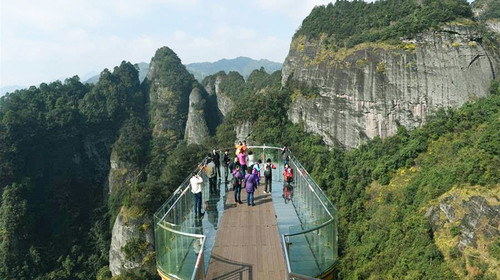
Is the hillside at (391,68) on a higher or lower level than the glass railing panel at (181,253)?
higher

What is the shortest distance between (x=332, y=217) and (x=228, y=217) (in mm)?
3012

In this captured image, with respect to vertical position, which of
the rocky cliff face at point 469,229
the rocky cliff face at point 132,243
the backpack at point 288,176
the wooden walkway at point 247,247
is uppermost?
the backpack at point 288,176

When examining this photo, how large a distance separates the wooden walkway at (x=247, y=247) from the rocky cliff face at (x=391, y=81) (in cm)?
4412

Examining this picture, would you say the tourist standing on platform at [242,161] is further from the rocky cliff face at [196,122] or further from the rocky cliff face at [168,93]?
the rocky cliff face at [168,93]

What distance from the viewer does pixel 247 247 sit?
747cm

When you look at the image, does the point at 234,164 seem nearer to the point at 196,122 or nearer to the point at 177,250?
the point at 177,250

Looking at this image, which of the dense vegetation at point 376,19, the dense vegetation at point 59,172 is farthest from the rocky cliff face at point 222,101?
the dense vegetation at point 376,19

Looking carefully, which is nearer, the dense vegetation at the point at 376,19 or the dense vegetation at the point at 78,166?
the dense vegetation at the point at 78,166

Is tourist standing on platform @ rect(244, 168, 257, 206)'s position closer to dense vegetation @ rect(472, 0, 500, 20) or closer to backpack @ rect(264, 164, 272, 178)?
backpack @ rect(264, 164, 272, 178)

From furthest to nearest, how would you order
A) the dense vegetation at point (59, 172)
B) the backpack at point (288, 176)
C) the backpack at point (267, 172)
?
the dense vegetation at point (59, 172)
the backpack at point (288, 176)
the backpack at point (267, 172)

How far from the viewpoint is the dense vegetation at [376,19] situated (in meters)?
48.4

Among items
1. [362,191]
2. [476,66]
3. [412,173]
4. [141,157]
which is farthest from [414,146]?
[141,157]

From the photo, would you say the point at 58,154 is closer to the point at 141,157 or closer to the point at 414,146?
the point at 141,157

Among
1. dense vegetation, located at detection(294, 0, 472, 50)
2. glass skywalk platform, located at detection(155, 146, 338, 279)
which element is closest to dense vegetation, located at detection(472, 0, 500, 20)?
dense vegetation, located at detection(294, 0, 472, 50)
